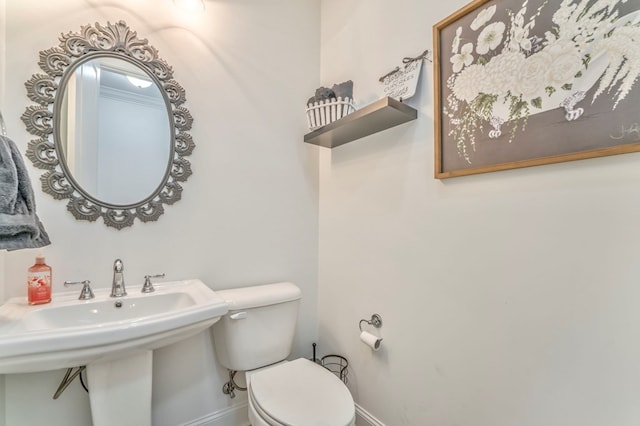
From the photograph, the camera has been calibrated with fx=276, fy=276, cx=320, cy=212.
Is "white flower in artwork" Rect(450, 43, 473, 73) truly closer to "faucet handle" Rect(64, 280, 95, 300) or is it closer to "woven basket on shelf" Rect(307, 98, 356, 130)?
"woven basket on shelf" Rect(307, 98, 356, 130)

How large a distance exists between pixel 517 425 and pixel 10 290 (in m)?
1.83

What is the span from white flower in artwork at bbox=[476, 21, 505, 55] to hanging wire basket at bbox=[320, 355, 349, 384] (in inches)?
62.3

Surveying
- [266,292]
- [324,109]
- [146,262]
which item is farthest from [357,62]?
[146,262]

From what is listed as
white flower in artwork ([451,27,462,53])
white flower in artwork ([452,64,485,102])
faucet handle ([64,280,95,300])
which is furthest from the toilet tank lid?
white flower in artwork ([451,27,462,53])

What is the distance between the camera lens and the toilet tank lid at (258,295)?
126 cm

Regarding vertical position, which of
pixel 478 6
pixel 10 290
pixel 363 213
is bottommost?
pixel 10 290

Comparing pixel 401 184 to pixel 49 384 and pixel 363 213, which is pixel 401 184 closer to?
pixel 363 213

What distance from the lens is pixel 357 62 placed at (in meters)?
1.52

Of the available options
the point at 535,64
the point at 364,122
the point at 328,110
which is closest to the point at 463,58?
the point at 535,64

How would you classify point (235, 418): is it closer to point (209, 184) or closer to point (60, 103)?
point (209, 184)

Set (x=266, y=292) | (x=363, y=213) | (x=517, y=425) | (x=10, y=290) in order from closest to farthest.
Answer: (x=517, y=425), (x=10, y=290), (x=266, y=292), (x=363, y=213)

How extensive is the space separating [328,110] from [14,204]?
1240mm

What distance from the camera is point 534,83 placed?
868 mm

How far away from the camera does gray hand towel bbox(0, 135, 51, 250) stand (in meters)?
0.77
